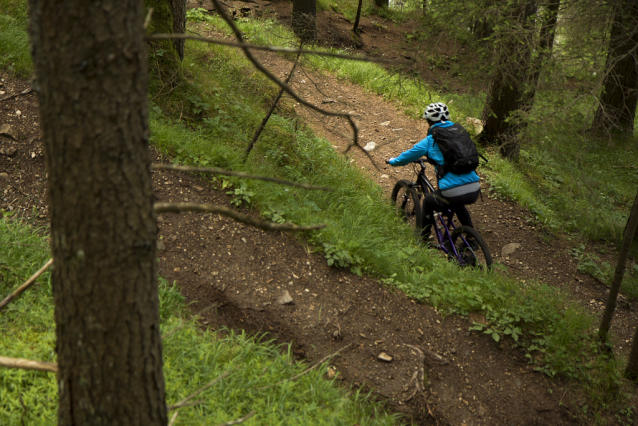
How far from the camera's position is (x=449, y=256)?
5.60m

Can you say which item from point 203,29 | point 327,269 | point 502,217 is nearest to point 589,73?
point 502,217

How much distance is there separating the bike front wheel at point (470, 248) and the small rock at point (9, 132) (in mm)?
4998

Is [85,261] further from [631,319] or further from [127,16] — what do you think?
[631,319]

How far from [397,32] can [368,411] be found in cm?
1611

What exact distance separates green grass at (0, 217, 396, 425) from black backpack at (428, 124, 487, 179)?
8.98 ft

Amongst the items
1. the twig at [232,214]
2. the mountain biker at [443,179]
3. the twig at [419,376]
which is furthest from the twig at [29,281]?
the mountain biker at [443,179]

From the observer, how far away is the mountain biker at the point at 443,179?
509 cm

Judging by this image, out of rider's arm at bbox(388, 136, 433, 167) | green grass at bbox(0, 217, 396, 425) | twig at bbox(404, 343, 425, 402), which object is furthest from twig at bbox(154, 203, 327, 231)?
rider's arm at bbox(388, 136, 433, 167)

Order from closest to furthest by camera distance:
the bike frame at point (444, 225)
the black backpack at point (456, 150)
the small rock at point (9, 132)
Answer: the small rock at point (9, 132), the black backpack at point (456, 150), the bike frame at point (444, 225)

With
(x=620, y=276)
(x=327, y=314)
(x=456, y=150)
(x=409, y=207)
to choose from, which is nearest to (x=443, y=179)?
(x=456, y=150)

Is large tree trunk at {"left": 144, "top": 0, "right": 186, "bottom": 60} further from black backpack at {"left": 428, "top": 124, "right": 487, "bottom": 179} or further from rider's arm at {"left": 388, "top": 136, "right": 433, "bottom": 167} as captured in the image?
black backpack at {"left": 428, "top": 124, "right": 487, "bottom": 179}

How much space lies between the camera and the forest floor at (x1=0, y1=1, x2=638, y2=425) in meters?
3.79

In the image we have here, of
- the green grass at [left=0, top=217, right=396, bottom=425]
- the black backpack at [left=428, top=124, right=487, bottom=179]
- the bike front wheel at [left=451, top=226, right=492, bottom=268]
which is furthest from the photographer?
the bike front wheel at [left=451, top=226, right=492, bottom=268]

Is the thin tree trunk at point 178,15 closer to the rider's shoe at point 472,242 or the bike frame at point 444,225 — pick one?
the bike frame at point 444,225
